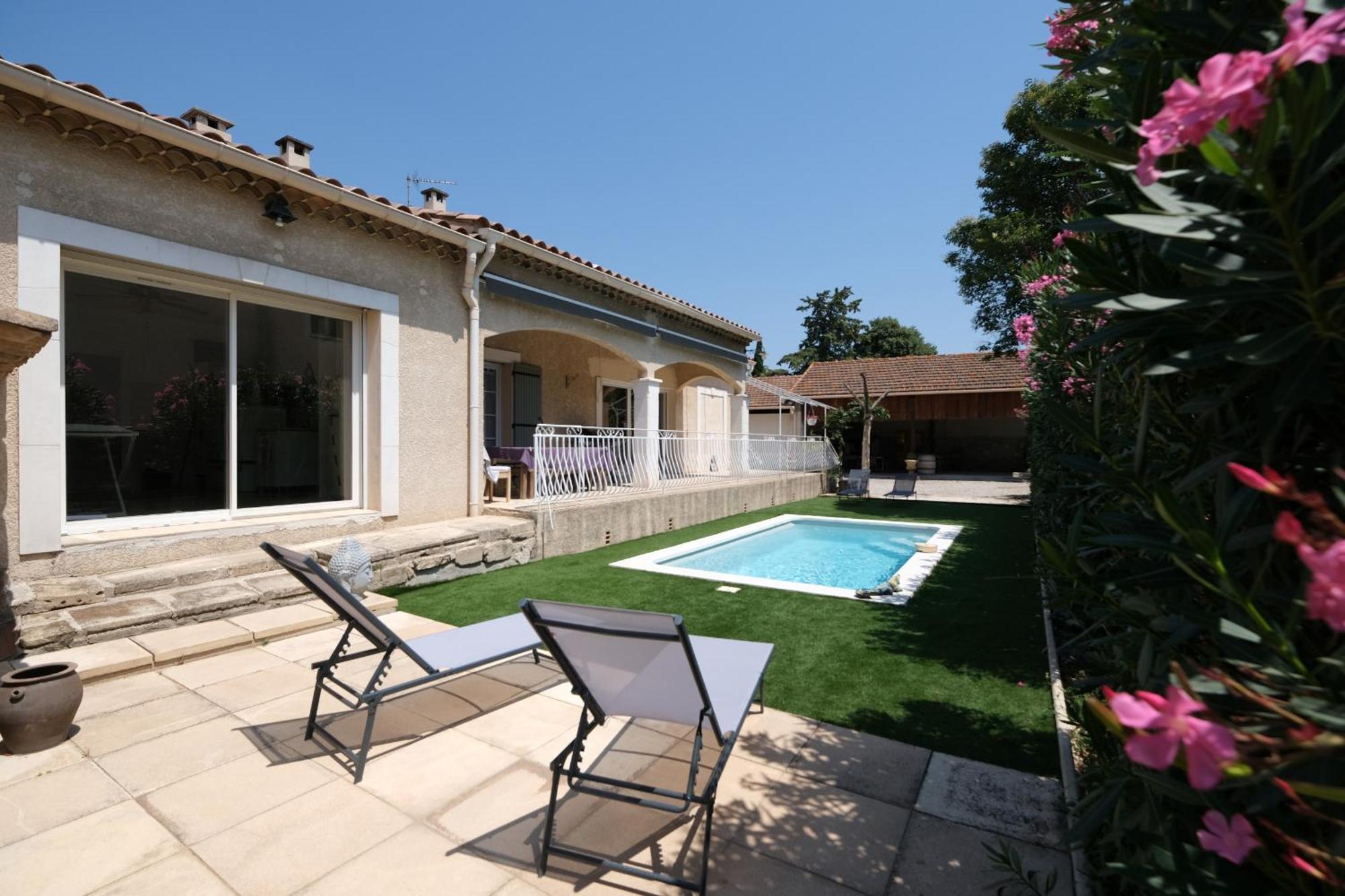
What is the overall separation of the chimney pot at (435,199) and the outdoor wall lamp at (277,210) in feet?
11.3

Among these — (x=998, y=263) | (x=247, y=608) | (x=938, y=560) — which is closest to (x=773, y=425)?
(x=998, y=263)

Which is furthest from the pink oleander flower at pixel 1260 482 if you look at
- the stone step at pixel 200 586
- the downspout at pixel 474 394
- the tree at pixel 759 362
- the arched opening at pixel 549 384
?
the tree at pixel 759 362

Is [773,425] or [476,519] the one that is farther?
[773,425]

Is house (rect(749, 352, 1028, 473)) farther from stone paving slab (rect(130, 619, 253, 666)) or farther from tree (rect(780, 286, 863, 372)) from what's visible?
tree (rect(780, 286, 863, 372))

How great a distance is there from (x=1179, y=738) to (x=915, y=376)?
30775mm

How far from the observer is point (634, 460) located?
37.8 ft

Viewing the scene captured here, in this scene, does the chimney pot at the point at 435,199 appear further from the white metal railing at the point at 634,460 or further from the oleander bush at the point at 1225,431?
the oleander bush at the point at 1225,431

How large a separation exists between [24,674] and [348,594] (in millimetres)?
1858

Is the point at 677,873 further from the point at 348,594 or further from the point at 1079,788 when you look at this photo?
the point at 348,594

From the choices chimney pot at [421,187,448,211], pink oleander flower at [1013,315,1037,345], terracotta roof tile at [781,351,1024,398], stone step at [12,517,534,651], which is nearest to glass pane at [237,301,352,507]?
stone step at [12,517,534,651]

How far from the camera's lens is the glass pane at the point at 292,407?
268 inches

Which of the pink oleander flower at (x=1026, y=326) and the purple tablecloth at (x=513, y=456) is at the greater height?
the pink oleander flower at (x=1026, y=326)

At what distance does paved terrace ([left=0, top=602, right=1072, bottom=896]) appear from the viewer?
2.39m

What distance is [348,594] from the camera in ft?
10.9
